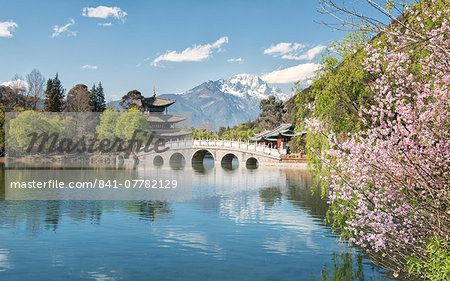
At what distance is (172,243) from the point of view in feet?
36.1

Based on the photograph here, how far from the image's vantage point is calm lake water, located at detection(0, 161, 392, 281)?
868 cm

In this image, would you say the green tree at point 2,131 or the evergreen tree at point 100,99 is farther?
the evergreen tree at point 100,99

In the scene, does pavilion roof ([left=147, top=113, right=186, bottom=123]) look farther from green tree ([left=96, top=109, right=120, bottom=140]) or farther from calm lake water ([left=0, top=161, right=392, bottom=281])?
calm lake water ([left=0, top=161, right=392, bottom=281])

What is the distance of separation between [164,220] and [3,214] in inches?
227

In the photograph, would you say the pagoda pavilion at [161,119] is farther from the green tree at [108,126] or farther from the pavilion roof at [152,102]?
the green tree at [108,126]

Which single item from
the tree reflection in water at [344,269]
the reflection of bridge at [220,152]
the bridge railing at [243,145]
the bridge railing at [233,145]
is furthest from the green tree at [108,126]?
the tree reflection in water at [344,269]

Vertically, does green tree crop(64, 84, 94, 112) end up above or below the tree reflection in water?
above

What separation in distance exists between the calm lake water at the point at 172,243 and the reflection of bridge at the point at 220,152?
2401 centimetres

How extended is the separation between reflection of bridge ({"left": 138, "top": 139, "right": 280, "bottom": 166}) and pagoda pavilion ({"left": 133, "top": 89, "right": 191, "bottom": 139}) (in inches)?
203

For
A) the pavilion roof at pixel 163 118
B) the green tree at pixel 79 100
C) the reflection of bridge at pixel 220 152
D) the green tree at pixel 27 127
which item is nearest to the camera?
the reflection of bridge at pixel 220 152

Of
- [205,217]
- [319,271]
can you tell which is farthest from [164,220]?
[319,271]

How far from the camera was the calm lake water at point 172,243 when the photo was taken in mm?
8680

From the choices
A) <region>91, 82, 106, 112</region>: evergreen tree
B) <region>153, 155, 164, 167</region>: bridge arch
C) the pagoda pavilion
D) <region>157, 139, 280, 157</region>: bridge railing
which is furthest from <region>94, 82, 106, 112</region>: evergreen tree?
<region>157, 139, 280, 157</region>: bridge railing

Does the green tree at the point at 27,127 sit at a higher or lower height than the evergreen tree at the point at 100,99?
lower
